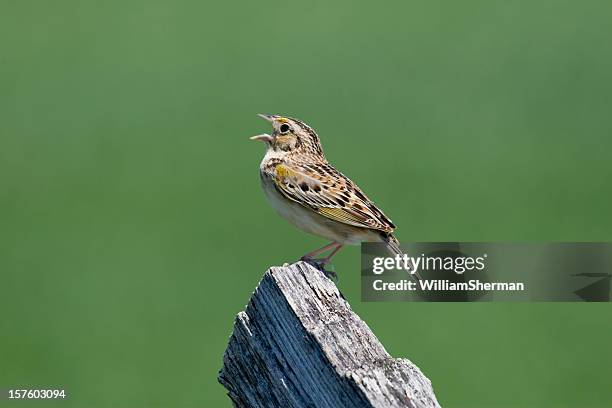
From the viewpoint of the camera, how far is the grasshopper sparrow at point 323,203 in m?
6.68

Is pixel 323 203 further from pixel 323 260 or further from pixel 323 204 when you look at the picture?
pixel 323 260

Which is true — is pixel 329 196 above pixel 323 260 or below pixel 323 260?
above

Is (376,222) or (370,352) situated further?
(376,222)

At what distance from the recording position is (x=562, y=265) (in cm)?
1059

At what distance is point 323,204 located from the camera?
674cm

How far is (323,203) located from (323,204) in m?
0.01

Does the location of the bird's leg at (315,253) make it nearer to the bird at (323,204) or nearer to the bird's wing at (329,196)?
the bird at (323,204)

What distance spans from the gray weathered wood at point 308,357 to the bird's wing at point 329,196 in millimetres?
2725

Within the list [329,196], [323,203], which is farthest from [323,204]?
[329,196]

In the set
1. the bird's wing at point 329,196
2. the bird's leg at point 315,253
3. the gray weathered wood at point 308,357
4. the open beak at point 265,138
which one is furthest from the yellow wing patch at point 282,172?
the gray weathered wood at point 308,357

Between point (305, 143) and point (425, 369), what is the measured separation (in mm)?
3275

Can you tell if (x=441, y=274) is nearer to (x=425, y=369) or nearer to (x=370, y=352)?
(x=425, y=369)

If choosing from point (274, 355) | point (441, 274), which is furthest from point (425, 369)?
point (274, 355)

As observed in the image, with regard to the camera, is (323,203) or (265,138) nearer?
(323,203)
